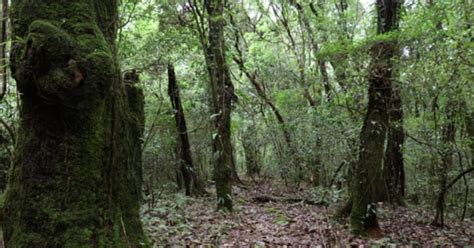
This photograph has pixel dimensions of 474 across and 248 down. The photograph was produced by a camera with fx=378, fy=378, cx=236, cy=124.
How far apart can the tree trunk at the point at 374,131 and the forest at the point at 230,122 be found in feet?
0.09

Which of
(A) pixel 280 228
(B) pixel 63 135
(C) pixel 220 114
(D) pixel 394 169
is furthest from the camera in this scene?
(D) pixel 394 169

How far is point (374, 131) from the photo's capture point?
738 centimetres

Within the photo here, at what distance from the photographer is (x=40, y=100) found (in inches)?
145

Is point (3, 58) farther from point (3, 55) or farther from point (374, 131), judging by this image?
point (374, 131)

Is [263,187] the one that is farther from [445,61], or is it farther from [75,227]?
[75,227]

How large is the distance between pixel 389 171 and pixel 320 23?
5514 millimetres

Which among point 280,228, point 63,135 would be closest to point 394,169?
point 280,228

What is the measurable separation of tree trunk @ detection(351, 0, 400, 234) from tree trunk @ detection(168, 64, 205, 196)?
Result: 5981 millimetres

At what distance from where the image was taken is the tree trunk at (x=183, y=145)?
1194 cm

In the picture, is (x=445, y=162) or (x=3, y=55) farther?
(x=445, y=162)

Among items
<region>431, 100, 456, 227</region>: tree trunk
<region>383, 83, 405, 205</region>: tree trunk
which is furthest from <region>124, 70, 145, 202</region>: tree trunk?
<region>383, 83, 405, 205</region>: tree trunk

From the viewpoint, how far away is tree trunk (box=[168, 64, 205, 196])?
39.2 feet

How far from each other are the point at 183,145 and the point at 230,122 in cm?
333

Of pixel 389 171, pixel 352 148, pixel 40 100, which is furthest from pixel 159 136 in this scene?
pixel 40 100
